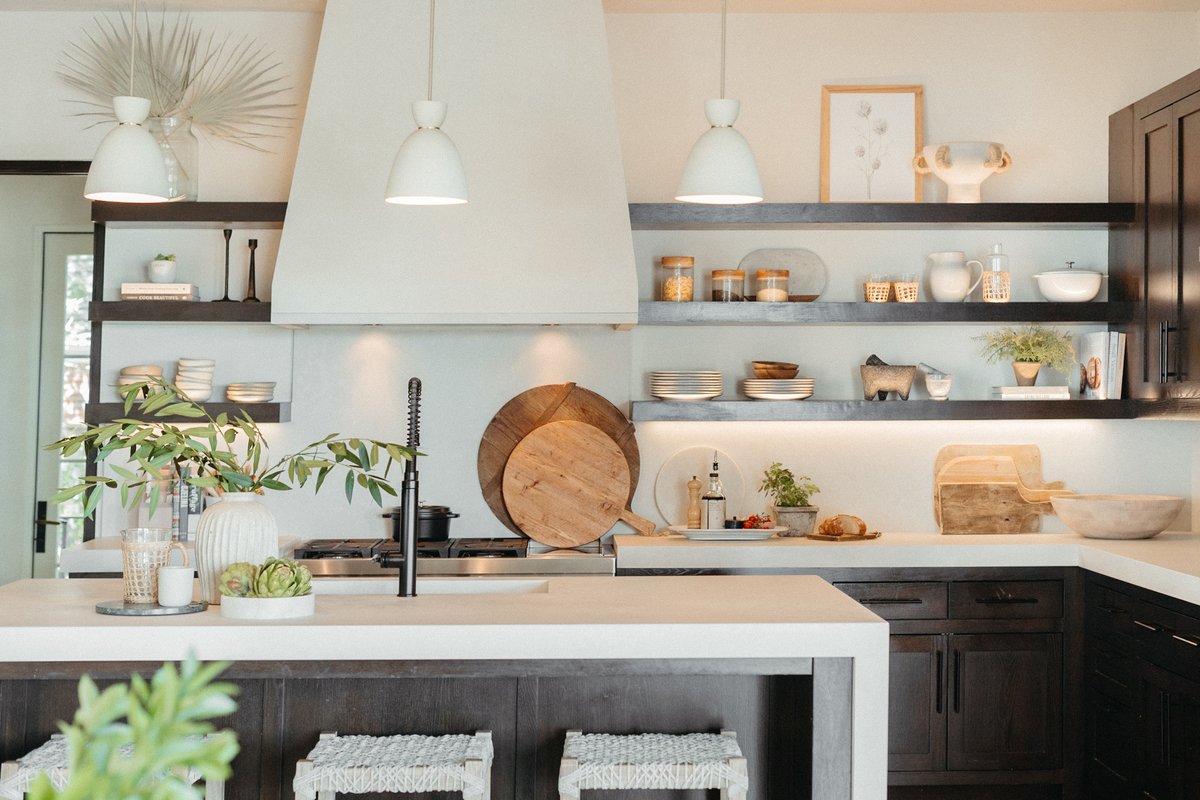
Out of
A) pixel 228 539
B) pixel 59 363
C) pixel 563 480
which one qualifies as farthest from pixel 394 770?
pixel 59 363

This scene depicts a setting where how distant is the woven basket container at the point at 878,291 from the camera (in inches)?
173

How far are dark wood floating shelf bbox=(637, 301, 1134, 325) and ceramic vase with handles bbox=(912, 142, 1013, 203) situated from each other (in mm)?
488

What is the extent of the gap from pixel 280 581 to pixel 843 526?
8.72 feet

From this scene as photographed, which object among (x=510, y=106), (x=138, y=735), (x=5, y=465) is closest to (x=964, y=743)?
(x=510, y=106)

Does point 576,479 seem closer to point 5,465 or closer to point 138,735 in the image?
point 5,465

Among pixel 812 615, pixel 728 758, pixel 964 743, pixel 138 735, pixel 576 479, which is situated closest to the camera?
pixel 138 735

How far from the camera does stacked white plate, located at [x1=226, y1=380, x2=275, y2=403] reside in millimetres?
4363

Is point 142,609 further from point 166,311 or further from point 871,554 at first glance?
point 871,554

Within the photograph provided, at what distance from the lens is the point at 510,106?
4117 millimetres

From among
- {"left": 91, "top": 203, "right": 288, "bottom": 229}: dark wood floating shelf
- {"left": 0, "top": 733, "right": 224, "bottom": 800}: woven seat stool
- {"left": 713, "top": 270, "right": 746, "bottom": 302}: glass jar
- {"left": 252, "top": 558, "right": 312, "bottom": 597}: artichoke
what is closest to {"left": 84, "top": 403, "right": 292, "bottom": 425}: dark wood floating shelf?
{"left": 91, "top": 203, "right": 288, "bottom": 229}: dark wood floating shelf

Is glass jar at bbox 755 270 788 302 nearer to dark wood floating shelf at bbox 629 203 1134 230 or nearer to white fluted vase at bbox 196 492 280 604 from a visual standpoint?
dark wood floating shelf at bbox 629 203 1134 230

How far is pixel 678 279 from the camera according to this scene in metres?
4.36

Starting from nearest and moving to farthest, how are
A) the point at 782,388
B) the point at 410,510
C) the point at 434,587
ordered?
the point at 410,510
the point at 434,587
the point at 782,388

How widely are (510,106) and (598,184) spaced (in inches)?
18.6
